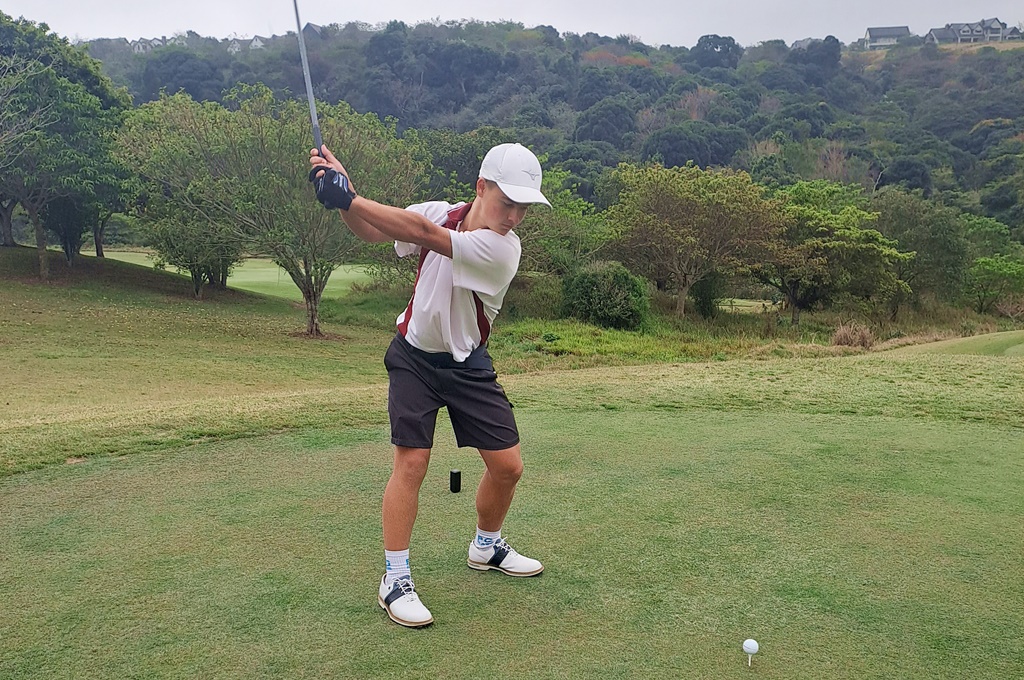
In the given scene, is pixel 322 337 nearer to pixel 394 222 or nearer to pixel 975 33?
pixel 394 222

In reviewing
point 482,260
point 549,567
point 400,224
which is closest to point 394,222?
point 400,224

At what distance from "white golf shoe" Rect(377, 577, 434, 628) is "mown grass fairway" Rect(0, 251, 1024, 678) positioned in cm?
5

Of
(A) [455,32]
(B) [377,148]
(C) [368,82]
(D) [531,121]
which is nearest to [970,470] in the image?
(B) [377,148]

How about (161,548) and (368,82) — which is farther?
(368,82)

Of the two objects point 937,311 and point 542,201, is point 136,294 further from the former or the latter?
point 937,311

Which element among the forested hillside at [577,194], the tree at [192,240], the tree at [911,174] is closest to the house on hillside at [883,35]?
the forested hillside at [577,194]

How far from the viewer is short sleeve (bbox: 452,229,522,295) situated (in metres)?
3.34

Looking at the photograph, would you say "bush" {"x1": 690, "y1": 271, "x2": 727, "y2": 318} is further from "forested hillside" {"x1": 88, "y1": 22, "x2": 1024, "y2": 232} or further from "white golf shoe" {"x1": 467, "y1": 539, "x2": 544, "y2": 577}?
"white golf shoe" {"x1": 467, "y1": 539, "x2": 544, "y2": 577}

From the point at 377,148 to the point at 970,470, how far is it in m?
21.9

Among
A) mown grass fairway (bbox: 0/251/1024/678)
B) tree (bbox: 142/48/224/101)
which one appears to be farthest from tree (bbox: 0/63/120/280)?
tree (bbox: 142/48/224/101)

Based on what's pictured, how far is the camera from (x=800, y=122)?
8412 cm

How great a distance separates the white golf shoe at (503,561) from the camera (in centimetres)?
380

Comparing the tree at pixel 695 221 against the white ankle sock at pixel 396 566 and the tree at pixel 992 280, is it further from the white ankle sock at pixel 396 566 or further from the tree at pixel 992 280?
the white ankle sock at pixel 396 566

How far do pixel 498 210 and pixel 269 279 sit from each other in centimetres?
4558
